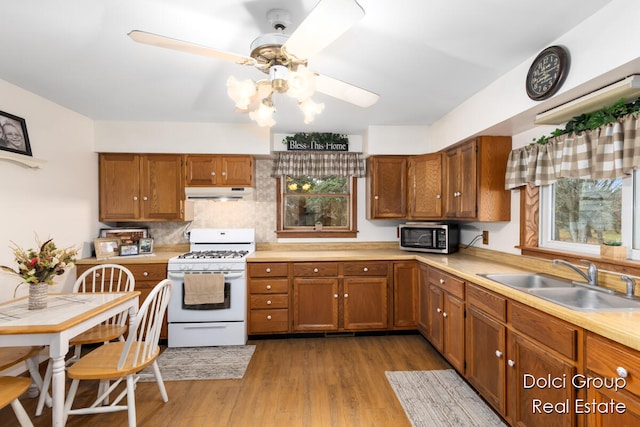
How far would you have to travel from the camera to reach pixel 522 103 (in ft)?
7.13

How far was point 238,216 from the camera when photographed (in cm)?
395

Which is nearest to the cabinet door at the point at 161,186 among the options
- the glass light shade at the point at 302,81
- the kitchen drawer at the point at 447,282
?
the glass light shade at the point at 302,81

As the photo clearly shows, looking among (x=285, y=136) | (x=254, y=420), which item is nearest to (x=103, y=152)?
(x=285, y=136)

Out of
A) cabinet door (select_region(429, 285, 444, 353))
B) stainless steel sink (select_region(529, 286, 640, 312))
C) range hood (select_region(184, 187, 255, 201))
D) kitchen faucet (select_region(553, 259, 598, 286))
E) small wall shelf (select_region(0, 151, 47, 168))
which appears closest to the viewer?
stainless steel sink (select_region(529, 286, 640, 312))

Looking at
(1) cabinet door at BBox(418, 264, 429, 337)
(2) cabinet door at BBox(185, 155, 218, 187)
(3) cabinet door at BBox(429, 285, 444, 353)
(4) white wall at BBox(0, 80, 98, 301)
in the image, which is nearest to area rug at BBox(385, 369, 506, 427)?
(3) cabinet door at BBox(429, 285, 444, 353)

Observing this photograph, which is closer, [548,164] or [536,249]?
[548,164]

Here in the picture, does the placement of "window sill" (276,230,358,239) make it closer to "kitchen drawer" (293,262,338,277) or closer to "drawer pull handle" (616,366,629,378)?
"kitchen drawer" (293,262,338,277)

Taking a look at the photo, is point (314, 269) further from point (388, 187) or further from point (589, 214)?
point (589, 214)

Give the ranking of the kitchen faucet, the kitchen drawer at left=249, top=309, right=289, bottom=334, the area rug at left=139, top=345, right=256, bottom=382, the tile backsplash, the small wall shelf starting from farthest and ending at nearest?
the tile backsplash → the kitchen drawer at left=249, top=309, right=289, bottom=334 → the area rug at left=139, top=345, right=256, bottom=382 → the small wall shelf → the kitchen faucet

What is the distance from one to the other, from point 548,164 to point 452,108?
1092 mm

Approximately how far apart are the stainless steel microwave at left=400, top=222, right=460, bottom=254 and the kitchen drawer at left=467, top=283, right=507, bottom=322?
1103mm

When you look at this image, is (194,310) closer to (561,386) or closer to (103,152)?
(103,152)

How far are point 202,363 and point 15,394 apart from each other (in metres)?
1.46

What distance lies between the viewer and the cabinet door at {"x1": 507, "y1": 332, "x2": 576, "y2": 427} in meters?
1.47
